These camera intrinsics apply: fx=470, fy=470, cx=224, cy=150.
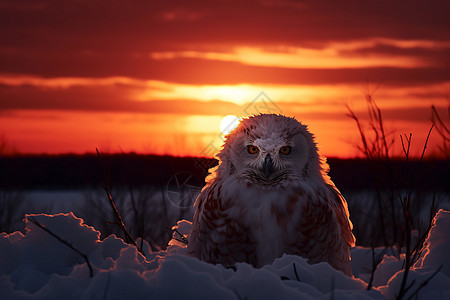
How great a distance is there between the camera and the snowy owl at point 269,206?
135 inches

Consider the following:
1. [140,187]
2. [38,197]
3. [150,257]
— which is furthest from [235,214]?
[38,197]

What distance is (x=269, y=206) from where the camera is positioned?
3441mm

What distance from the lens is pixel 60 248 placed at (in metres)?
3.05

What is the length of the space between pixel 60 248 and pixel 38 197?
15556 mm

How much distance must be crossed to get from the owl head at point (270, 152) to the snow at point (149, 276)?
92 centimetres

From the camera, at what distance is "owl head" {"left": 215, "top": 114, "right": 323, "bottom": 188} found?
3.51 m

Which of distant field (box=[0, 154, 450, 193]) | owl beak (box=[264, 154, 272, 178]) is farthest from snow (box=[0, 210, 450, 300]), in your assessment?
distant field (box=[0, 154, 450, 193])

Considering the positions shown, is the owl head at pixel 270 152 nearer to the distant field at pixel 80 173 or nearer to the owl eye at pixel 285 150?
the owl eye at pixel 285 150

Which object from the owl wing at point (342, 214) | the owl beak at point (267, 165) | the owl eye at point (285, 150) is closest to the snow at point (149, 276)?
the owl wing at point (342, 214)

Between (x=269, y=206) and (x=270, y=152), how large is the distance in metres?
0.40

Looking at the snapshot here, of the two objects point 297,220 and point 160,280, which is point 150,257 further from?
point 160,280

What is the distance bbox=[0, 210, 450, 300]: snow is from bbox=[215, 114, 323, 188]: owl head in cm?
92

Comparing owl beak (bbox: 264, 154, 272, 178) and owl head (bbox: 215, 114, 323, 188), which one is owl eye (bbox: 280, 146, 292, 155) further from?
owl beak (bbox: 264, 154, 272, 178)

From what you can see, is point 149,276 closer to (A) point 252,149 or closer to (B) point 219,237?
(B) point 219,237
